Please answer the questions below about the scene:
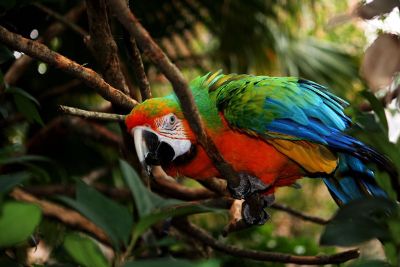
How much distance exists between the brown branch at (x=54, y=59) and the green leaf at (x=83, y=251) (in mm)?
433

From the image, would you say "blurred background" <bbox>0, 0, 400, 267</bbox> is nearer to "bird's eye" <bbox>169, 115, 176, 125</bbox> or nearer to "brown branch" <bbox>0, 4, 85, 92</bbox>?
"brown branch" <bbox>0, 4, 85, 92</bbox>

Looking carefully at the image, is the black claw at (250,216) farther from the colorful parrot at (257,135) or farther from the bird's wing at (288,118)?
the bird's wing at (288,118)

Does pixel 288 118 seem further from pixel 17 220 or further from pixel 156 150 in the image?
pixel 17 220

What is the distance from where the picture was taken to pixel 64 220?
1.42 metres

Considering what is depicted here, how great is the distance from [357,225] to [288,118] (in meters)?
0.57

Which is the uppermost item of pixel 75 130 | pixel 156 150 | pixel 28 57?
pixel 28 57

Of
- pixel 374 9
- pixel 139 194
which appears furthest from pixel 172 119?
pixel 374 9

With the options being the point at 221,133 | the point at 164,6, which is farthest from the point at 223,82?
the point at 164,6

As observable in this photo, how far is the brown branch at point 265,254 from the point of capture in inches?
40.8

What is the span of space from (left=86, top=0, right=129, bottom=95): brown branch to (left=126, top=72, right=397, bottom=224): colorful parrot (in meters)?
0.09

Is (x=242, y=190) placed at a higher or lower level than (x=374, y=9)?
lower

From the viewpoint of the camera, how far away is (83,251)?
44 centimetres

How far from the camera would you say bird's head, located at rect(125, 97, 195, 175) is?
0.95 m

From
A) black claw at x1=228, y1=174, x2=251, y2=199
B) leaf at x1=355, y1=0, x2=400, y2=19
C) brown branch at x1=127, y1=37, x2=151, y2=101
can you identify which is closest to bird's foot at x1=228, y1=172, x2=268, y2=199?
black claw at x1=228, y1=174, x2=251, y2=199
